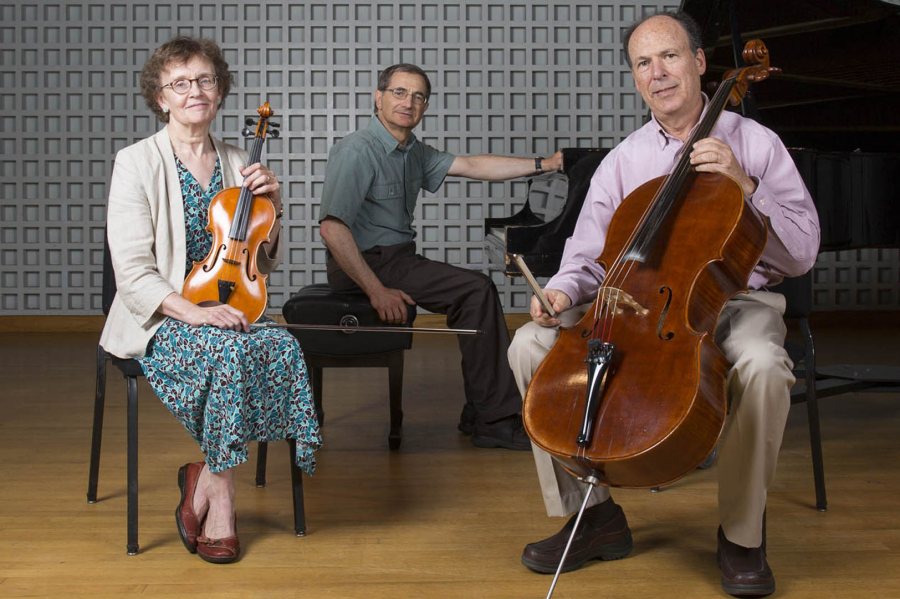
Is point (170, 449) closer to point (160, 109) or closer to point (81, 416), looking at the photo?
point (81, 416)

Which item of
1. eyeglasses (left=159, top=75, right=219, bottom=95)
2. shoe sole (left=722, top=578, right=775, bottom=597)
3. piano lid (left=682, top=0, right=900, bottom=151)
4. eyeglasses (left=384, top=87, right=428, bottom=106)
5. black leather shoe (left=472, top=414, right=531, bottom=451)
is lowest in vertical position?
shoe sole (left=722, top=578, right=775, bottom=597)

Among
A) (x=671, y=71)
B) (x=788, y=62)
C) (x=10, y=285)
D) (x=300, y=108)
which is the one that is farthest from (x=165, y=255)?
(x=10, y=285)

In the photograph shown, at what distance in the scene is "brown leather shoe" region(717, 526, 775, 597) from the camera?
1.81 metres

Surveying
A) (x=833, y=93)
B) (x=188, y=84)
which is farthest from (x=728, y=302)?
(x=833, y=93)

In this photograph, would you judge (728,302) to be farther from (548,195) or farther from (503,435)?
(548,195)

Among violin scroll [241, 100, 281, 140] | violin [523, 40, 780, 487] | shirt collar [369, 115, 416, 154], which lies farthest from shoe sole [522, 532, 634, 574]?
shirt collar [369, 115, 416, 154]

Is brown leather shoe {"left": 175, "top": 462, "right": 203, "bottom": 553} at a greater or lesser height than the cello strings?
lesser

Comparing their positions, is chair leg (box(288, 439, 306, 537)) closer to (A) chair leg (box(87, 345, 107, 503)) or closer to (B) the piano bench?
(A) chair leg (box(87, 345, 107, 503))

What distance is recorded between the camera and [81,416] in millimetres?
3543

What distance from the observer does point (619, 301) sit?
5.70 feet

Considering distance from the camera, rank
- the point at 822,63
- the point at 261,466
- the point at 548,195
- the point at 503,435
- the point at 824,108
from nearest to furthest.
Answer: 1. the point at 261,466
2. the point at 503,435
3. the point at 548,195
4. the point at 822,63
5. the point at 824,108

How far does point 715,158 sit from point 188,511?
1256 millimetres

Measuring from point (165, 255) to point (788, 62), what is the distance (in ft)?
8.61

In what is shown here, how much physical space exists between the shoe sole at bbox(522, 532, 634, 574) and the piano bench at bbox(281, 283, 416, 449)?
116 cm
